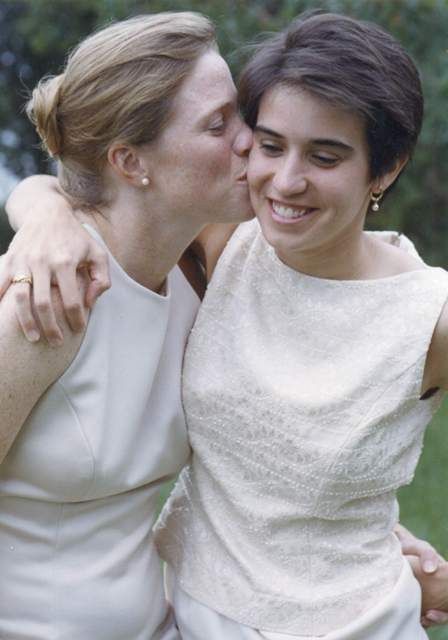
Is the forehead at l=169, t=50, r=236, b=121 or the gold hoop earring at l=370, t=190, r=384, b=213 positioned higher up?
the forehead at l=169, t=50, r=236, b=121

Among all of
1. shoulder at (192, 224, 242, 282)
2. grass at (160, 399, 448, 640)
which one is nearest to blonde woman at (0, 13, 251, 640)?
shoulder at (192, 224, 242, 282)

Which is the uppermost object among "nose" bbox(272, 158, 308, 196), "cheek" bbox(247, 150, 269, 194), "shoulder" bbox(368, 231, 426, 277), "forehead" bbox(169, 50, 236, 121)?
"forehead" bbox(169, 50, 236, 121)

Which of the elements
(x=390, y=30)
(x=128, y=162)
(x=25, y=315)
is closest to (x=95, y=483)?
(x=25, y=315)

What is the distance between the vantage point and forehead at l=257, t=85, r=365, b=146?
302 centimetres

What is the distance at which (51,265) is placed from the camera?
9.59 ft

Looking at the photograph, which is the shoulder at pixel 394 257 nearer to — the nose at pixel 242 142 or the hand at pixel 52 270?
the nose at pixel 242 142

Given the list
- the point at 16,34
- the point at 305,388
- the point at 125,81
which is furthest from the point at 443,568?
the point at 16,34

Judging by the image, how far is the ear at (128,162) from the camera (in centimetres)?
313

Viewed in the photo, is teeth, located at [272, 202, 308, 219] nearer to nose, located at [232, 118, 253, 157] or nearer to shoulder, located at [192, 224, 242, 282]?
nose, located at [232, 118, 253, 157]

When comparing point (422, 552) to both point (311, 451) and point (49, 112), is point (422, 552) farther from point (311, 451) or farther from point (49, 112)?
point (49, 112)

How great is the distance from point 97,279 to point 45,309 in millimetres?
188

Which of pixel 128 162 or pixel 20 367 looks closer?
pixel 20 367

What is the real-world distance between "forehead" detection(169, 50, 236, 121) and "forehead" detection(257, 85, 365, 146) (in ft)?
0.48

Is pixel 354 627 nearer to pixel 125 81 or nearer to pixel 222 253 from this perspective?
pixel 222 253
